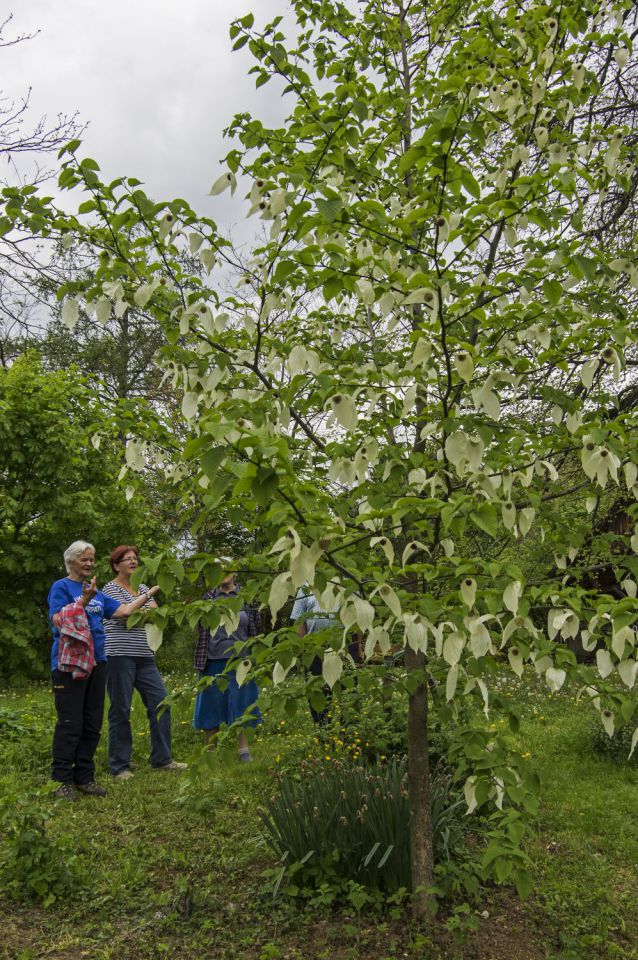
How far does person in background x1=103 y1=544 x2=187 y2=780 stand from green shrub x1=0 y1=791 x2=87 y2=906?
161 cm

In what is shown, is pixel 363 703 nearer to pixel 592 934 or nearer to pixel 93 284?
pixel 592 934

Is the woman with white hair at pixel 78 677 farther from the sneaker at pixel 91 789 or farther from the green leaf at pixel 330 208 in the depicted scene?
the green leaf at pixel 330 208

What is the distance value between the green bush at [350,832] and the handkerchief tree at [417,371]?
189 mm

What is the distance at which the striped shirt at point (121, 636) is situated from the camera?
5.00 meters

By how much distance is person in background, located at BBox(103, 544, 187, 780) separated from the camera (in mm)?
4980

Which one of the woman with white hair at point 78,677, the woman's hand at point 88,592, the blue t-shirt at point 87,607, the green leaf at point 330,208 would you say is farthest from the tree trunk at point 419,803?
the blue t-shirt at point 87,607

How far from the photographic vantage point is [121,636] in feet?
16.5

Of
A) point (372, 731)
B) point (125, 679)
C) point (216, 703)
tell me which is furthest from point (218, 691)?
point (372, 731)

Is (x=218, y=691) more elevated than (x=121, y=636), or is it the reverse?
(x=121, y=636)

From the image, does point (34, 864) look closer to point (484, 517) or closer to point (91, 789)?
point (91, 789)

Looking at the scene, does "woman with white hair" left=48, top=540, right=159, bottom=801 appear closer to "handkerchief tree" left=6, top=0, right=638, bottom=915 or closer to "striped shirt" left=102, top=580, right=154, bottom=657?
"striped shirt" left=102, top=580, right=154, bottom=657

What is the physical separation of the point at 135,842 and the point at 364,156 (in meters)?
3.71

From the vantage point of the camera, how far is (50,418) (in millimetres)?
9742

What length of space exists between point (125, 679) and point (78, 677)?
552 mm
